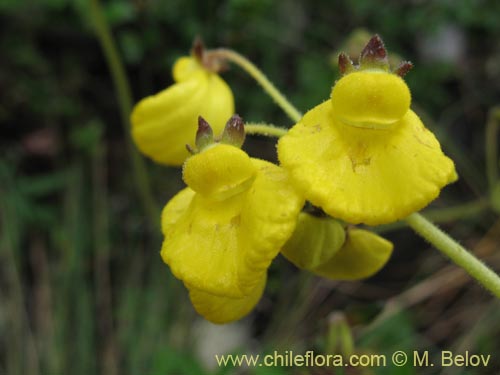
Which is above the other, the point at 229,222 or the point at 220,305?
the point at 229,222

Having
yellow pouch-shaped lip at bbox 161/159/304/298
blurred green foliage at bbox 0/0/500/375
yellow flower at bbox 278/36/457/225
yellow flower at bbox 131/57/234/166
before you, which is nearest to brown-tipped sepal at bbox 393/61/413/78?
yellow flower at bbox 278/36/457/225

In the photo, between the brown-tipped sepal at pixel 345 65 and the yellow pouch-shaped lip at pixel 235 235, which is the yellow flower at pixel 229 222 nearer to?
the yellow pouch-shaped lip at pixel 235 235

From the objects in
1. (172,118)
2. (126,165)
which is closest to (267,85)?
(172,118)

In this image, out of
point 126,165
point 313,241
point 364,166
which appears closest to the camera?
point 364,166

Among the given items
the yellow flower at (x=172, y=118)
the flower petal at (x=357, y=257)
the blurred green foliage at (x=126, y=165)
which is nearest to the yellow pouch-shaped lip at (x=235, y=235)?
the flower petal at (x=357, y=257)

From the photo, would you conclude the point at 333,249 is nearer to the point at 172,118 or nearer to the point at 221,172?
the point at 221,172

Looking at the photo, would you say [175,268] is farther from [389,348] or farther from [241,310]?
[389,348]

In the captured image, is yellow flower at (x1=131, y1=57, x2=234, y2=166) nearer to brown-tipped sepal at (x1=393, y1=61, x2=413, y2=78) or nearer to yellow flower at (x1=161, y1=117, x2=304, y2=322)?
yellow flower at (x1=161, y1=117, x2=304, y2=322)

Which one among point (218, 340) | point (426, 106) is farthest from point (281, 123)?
point (218, 340)
